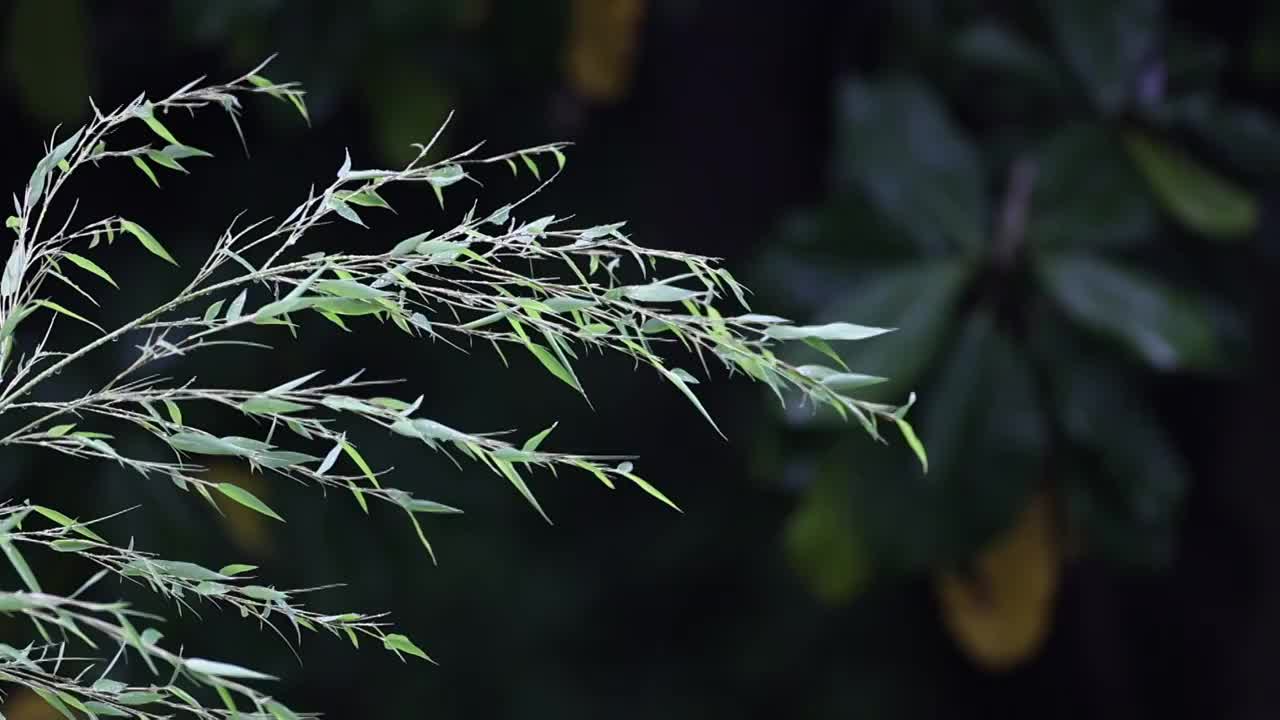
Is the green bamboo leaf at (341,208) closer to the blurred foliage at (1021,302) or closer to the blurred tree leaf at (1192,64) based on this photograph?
the blurred foliage at (1021,302)

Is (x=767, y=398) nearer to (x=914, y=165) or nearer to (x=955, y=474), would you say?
(x=955, y=474)

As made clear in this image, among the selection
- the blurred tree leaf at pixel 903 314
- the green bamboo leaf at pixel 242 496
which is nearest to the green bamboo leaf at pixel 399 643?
the green bamboo leaf at pixel 242 496

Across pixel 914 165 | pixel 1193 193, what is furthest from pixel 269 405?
pixel 1193 193

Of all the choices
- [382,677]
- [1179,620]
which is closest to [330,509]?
[382,677]

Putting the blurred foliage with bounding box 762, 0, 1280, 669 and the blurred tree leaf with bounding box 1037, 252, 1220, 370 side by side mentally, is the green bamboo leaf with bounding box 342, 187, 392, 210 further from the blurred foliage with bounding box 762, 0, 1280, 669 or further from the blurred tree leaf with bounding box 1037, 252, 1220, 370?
the blurred tree leaf with bounding box 1037, 252, 1220, 370

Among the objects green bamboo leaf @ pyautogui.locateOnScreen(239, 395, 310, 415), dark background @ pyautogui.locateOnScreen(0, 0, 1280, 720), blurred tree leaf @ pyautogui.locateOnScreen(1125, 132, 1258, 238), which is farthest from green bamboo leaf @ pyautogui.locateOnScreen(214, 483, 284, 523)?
blurred tree leaf @ pyautogui.locateOnScreen(1125, 132, 1258, 238)

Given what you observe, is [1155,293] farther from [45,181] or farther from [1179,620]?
[45,181]
